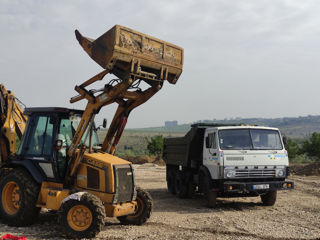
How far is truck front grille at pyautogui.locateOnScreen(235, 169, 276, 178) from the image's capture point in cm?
1102

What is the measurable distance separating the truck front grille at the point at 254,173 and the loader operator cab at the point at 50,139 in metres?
4.34

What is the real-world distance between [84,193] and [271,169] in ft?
19.5

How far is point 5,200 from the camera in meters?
8.58

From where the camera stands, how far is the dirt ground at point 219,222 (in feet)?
26.2

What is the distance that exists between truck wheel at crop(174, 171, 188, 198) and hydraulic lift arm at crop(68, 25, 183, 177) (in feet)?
17.8

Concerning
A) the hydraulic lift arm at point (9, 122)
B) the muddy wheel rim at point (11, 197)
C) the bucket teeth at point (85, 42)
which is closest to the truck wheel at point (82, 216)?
the muddy wheel rim at point (11, 197)

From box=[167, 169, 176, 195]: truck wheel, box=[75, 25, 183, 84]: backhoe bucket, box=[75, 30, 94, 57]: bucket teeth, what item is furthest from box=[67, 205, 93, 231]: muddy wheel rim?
box=[167, 169, 176, 195]: truck wheel

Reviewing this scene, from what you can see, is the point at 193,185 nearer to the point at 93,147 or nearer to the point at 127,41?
the point at 93,147

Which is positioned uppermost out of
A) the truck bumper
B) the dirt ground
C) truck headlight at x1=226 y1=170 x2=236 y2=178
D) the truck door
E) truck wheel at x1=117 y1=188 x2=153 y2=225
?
the truck door

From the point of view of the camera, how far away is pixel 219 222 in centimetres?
938

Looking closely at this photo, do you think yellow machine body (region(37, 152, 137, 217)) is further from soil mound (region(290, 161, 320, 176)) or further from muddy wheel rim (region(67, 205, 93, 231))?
soil mound (region(290, 161, 320, 176))

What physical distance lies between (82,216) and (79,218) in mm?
68

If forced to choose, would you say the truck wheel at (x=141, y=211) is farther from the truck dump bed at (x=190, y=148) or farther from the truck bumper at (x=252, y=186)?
the truck dump bed at (x=190, y=148)

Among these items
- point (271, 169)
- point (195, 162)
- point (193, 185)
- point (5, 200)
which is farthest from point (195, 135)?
point (5, 200)
